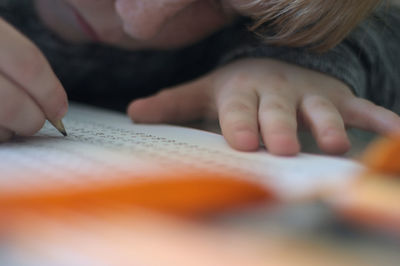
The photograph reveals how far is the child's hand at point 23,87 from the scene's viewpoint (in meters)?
0.28

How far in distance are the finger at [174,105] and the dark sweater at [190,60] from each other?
7 centimetres

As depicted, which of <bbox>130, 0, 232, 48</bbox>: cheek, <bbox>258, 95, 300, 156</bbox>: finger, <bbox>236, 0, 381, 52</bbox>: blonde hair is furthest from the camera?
<bbox>130, 0, 232, 48</bbox>: cheek

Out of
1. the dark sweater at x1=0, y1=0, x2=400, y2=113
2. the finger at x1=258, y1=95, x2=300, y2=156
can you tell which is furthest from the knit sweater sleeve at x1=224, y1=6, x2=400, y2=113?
the finger at x1=258, y1=95, x2=300, y2=156

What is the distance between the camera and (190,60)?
2.30ft

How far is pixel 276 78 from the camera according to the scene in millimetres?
406

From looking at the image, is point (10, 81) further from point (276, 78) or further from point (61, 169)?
point (276, 78)

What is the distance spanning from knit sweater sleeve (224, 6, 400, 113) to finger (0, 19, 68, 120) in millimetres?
253

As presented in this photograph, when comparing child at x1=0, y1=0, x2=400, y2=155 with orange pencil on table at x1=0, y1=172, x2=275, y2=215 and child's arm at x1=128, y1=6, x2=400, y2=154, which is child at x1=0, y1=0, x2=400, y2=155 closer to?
child's arm at x1=128, y1=6, x2=400, y2=154

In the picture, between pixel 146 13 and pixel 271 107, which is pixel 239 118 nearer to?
pixel 271 107

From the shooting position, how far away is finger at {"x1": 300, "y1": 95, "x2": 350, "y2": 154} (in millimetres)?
299

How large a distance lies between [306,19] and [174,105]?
6.5 inches

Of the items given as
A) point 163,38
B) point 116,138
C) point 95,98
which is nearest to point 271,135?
point 116,138

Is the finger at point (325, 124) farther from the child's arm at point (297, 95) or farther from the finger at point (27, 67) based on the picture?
the finger at point (27, 67)

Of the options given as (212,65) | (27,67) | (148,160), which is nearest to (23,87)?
(27,67)
